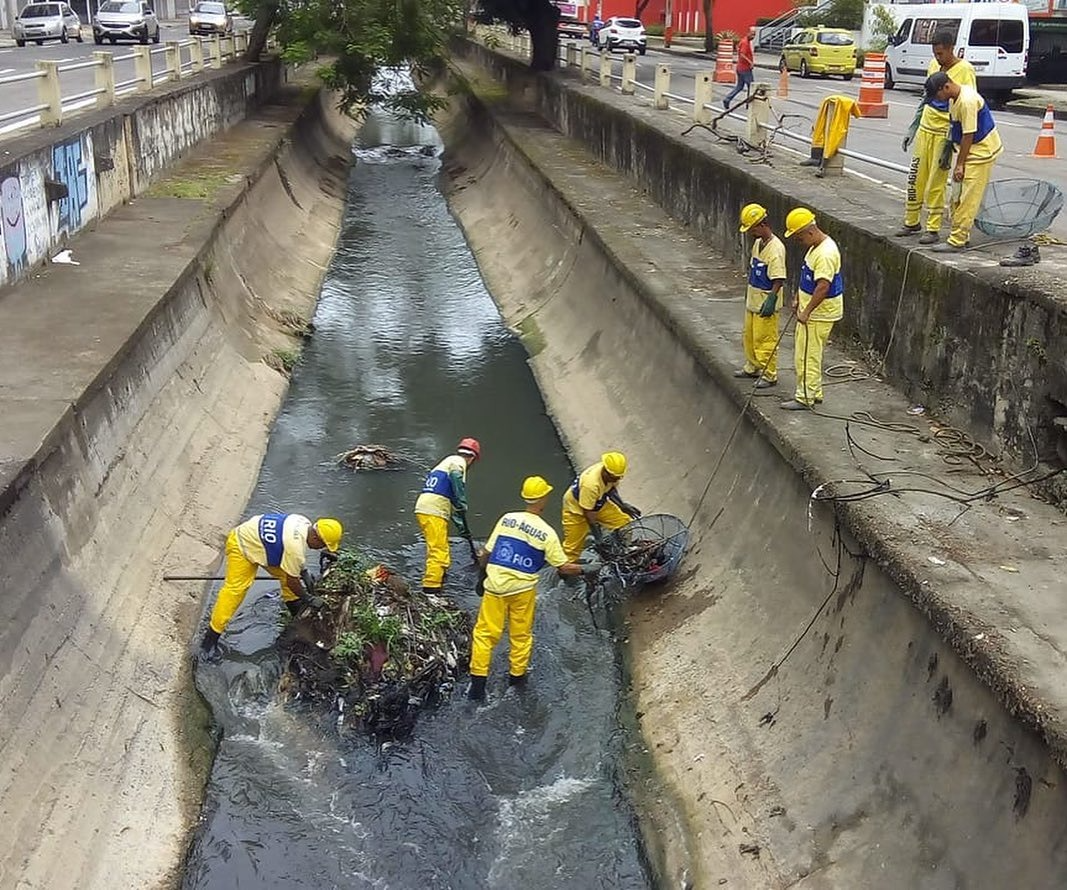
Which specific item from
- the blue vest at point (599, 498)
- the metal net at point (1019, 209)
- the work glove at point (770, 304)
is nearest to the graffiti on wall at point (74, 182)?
the blue vest at point (599, 498)

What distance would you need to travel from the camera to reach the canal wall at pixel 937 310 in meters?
Result: 8.36

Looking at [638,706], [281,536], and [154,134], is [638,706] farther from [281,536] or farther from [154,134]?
A: [154,134]

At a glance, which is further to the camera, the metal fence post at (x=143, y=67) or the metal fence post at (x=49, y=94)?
the metal fence post at (x=143, y=67)

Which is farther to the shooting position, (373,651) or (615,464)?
(615,464)

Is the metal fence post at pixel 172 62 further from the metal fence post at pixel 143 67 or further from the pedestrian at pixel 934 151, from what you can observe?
the pedestrian at pixel 934 151

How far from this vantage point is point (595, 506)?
1020 centimetres

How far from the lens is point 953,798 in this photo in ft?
19.4

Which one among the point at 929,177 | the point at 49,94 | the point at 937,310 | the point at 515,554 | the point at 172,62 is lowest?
the point at 515,554

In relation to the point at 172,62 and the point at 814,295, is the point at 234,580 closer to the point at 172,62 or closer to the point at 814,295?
the point at 814,295

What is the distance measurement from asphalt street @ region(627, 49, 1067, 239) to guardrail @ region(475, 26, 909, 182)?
0.77ft

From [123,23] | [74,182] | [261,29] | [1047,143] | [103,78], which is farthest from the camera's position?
[123,23]

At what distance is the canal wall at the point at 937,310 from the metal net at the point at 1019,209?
34cm

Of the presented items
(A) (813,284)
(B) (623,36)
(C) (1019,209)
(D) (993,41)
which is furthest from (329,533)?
(B) (623,36)

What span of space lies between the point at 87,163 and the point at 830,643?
41.1 ft
